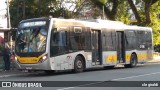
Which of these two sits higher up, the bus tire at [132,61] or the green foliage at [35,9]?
the green foliage at [35,9]

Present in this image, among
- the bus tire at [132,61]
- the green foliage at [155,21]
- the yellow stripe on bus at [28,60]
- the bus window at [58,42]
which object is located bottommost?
the bus tire at [132,61]

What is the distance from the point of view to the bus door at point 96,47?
2617 centimetres

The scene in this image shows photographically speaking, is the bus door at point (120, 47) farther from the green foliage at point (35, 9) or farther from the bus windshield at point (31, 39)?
the green foliage at point (35, 9)

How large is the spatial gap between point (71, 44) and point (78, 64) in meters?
1.33

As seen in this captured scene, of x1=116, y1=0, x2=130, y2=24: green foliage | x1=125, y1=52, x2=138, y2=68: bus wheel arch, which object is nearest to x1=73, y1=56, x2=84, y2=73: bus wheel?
x1=125, y1=52, x2=138, y2=68: bus wheel arch

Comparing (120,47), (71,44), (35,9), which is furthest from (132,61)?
(35,9)

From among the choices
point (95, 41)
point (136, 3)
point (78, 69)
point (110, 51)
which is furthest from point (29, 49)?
point (136, 3)

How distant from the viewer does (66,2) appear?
40.2 m

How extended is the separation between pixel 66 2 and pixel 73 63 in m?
17.1

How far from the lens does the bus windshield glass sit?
22.2m

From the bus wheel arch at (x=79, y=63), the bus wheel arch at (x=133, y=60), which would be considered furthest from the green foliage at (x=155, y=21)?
the bus wheel arch at (x=79, y=63)

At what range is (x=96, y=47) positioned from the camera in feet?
86.8

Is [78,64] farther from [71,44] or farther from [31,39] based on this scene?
[31,39]

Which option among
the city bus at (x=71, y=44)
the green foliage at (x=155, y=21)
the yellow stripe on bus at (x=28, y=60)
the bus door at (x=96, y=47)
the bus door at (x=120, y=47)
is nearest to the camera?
the yellow stripe on bus at (x=28, y=60)
